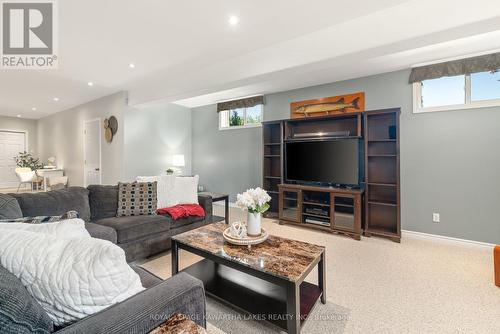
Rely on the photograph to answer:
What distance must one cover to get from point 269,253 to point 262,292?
320mm

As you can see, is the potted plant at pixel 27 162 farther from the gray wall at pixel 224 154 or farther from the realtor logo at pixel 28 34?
the gray wall at pixel 224 154


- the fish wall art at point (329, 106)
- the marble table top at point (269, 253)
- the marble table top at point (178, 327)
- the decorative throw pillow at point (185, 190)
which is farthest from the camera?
the fish wall art at point (329, 106)

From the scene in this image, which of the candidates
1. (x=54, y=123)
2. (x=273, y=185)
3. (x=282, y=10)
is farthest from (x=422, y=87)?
(x=54, y=123)

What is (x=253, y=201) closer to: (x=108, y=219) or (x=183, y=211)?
(x=183, y=211)

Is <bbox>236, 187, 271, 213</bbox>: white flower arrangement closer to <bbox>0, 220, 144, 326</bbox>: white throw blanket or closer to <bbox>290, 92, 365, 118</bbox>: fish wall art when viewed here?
<bbox>0, 220, 144, 326</bbox>: white throw blanket

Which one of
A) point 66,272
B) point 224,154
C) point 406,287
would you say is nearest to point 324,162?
point 406,287

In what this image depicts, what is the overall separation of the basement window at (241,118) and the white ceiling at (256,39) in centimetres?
110

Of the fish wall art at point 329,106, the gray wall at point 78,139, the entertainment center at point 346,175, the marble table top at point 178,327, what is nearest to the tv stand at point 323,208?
the entertainment center at point 346,175

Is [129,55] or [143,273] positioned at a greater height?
[129,55]

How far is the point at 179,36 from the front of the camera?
2.79 metres

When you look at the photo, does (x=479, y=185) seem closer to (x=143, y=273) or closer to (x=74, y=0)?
(x=143, y=273)

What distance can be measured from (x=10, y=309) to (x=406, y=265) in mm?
3044

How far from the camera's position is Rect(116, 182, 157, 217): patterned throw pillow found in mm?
2721

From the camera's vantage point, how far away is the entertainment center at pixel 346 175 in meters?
3.29
